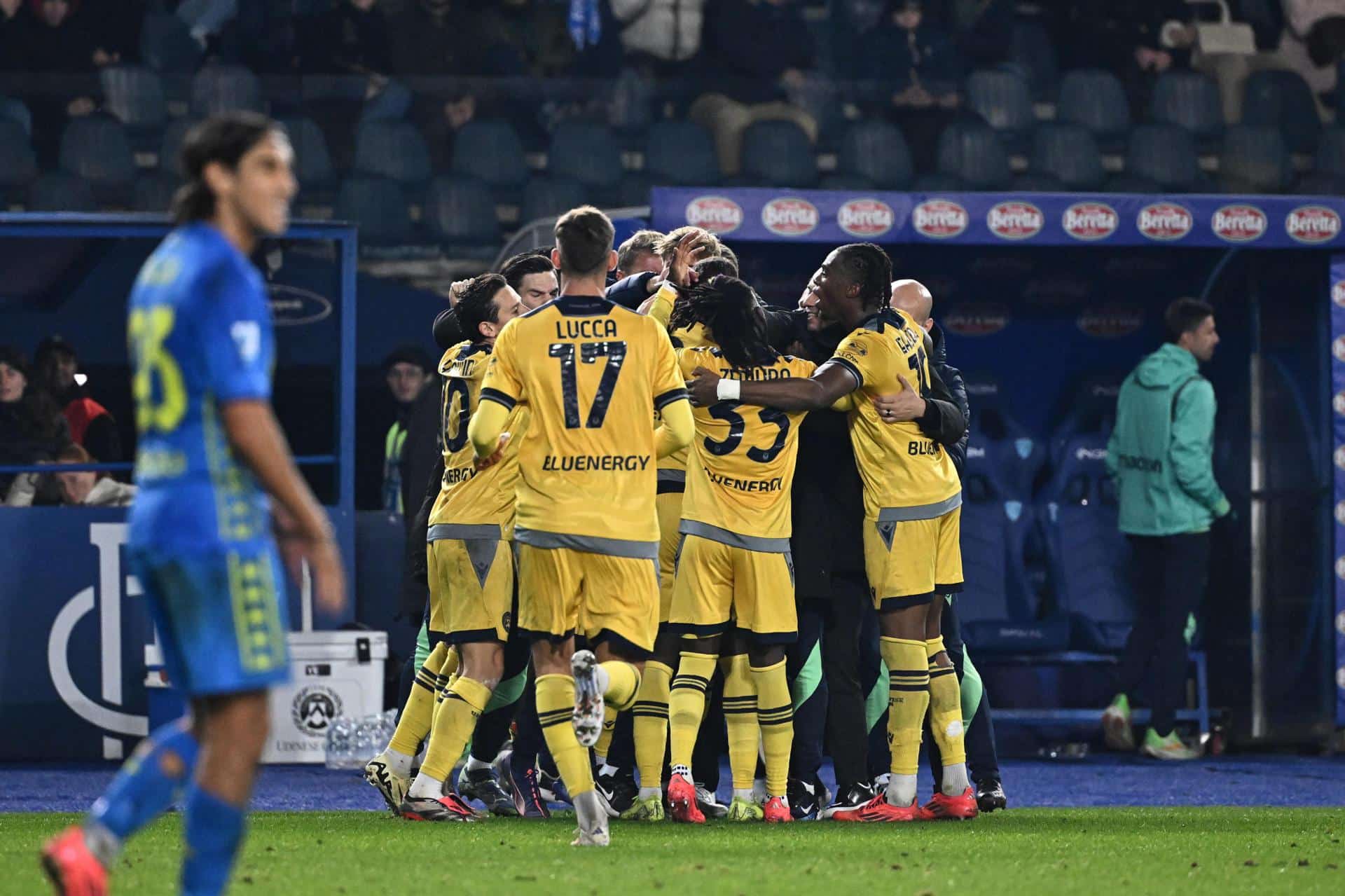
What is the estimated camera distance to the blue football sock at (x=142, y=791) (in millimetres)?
3697

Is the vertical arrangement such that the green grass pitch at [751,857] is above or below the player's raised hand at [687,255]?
below

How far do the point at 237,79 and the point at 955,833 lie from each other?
32.5 ft

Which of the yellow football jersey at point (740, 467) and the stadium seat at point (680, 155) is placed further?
the stadium seat at point (680, 155)

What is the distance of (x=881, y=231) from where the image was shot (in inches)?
383

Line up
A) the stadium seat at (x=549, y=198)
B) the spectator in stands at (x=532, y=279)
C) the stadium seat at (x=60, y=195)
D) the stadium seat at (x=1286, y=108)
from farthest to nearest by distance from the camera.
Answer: the stadium seat at (x=1286, y=108)
the stadium seat at (x=549, y=198)
the stadium seat at (x=60, y=195)
the spectator in stands at (x=532, y=279)

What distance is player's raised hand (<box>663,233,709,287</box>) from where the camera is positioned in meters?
7.13

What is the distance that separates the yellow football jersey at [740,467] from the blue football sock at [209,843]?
3.35 meters

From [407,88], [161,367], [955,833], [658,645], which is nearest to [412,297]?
[407,88]

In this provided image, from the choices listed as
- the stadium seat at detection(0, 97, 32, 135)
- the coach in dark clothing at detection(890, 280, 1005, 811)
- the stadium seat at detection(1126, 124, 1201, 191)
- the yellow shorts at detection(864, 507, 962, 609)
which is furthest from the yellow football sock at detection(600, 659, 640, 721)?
the stadium seat at detection(1126, 124, 1201, 191)

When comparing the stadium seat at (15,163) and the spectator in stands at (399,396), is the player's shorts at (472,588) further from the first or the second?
the stadium seat at (15,163)

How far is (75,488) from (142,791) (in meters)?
6.90

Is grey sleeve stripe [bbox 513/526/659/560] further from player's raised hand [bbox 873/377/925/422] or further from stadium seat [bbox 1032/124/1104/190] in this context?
stadium seat [bbox 1032/124/1104/190]

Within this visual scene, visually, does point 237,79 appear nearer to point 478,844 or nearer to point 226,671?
point 478,844

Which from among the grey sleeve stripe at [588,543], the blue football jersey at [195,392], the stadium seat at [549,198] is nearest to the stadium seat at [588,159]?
the stadium seat at [549,198]
